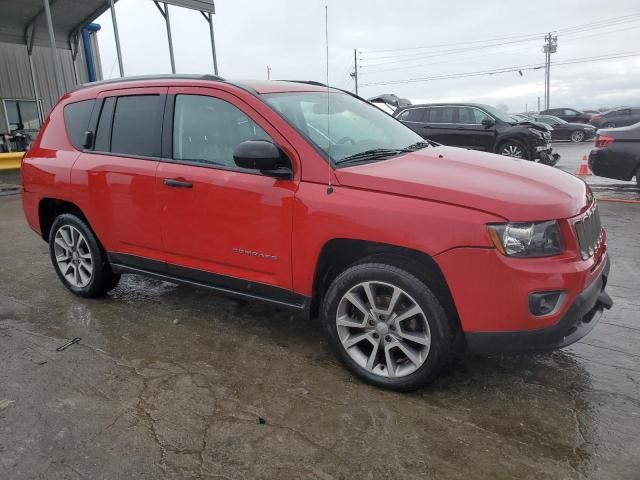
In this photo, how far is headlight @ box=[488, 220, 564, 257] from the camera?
2.52 m

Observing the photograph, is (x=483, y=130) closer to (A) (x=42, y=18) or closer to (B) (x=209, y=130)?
(B) (x=209, y=130)

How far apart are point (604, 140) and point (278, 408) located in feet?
27.0

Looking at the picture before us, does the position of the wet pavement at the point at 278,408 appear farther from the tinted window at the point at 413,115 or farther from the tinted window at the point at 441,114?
the tinted window at the point at 413,115

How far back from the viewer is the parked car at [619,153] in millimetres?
8508

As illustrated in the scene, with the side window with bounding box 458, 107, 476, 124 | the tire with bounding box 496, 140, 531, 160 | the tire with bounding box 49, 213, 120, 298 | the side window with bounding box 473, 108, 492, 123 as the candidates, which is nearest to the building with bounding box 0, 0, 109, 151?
the side window with bounding box 458, 107, 476, 124

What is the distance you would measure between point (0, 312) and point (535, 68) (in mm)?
66088

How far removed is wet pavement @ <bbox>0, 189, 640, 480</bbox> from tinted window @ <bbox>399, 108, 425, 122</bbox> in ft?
30.8

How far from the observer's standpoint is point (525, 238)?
99.9 inches

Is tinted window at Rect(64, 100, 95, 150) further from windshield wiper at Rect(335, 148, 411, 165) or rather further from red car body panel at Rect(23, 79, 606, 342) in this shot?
windshield wiper at Rect(335, 148, 411, 165)

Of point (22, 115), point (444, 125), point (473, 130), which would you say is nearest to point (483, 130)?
point (473, 130)

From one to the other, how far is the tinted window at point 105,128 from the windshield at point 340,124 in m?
1.47

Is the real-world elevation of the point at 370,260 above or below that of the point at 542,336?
above

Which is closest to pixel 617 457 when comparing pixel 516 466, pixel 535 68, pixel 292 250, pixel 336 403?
pixel 516 466

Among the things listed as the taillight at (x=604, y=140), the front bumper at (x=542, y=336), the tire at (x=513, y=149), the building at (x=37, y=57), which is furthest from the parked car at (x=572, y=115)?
the front bumper at (x=542, y=336)
